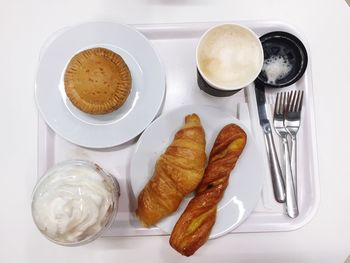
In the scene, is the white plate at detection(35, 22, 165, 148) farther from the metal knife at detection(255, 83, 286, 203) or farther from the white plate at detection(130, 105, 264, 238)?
the metal knife at detection(255, 83, 286, 203)

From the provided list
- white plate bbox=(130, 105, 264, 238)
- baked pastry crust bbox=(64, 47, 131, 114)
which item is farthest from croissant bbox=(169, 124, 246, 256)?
baked pastry crust bbox=(64, 47, 131, 114)

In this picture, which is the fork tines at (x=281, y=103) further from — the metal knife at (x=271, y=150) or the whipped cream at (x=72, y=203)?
the whipped cream at (x=72, y=203)

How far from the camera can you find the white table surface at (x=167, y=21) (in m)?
1.14

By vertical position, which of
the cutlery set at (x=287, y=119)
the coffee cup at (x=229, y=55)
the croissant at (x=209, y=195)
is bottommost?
the croissant at (x=209, y=195)

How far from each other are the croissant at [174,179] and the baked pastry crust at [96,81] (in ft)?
0.74

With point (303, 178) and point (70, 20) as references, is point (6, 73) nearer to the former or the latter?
point (70, 20)

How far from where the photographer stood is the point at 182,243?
3.47ft

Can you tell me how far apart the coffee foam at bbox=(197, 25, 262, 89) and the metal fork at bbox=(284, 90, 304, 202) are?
182 mm

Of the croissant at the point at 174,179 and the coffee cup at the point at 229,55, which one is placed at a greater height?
the coffee cup at the point at 229,55

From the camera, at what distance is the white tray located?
1.14 metres

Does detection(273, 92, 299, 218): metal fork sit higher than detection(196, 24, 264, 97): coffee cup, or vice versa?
detection(196, 24, 264, 97): coffee cup

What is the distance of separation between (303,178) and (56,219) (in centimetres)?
74

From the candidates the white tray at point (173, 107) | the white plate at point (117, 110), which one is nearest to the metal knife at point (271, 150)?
the white tray at point (173, 107)

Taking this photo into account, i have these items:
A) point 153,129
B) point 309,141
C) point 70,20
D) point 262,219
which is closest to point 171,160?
point 153,129
